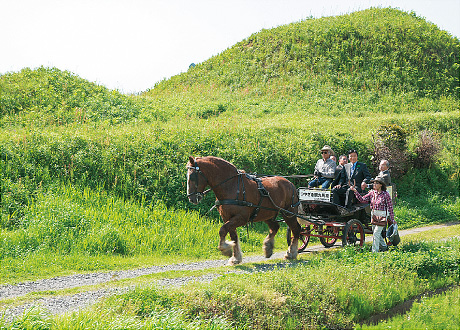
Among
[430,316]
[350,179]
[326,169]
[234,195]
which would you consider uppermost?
[326,169]

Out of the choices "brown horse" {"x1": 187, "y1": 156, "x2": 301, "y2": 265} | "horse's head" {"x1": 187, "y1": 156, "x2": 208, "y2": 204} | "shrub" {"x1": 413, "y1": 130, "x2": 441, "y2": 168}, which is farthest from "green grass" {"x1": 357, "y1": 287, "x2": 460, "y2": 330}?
"shrub" {"x1": 413, "y1": 130, "x2": 441, "y2": 168}

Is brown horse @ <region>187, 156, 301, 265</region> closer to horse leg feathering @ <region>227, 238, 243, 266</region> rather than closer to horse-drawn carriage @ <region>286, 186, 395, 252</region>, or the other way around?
horse leg feathering @ <region>227, 238, 243, 266</region>

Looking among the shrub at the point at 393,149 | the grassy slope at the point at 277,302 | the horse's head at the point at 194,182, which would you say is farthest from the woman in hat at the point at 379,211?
the shrub at the point at 393,149

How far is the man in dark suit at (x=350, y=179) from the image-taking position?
35.5ft

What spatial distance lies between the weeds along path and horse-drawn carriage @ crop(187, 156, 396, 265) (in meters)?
0.77

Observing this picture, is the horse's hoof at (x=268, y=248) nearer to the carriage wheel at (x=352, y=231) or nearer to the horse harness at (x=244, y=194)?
the horse harness at (x=244, y=194)

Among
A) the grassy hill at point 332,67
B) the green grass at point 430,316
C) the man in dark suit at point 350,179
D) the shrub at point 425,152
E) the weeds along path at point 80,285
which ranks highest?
the grassy hill at point 332,67

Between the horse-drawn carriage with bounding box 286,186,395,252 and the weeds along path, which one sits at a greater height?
the horse-drawn carriage with bounding box 286,186,395,252

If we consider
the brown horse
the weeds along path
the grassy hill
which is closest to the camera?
the weeds along path

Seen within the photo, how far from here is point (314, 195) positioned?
1071cm

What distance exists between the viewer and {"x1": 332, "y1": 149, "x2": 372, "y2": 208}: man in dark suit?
35.5 feet

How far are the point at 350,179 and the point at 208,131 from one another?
250 inches

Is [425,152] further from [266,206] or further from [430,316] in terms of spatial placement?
[430,316]

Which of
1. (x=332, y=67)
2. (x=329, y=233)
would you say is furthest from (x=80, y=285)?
(x=332, y=67)
